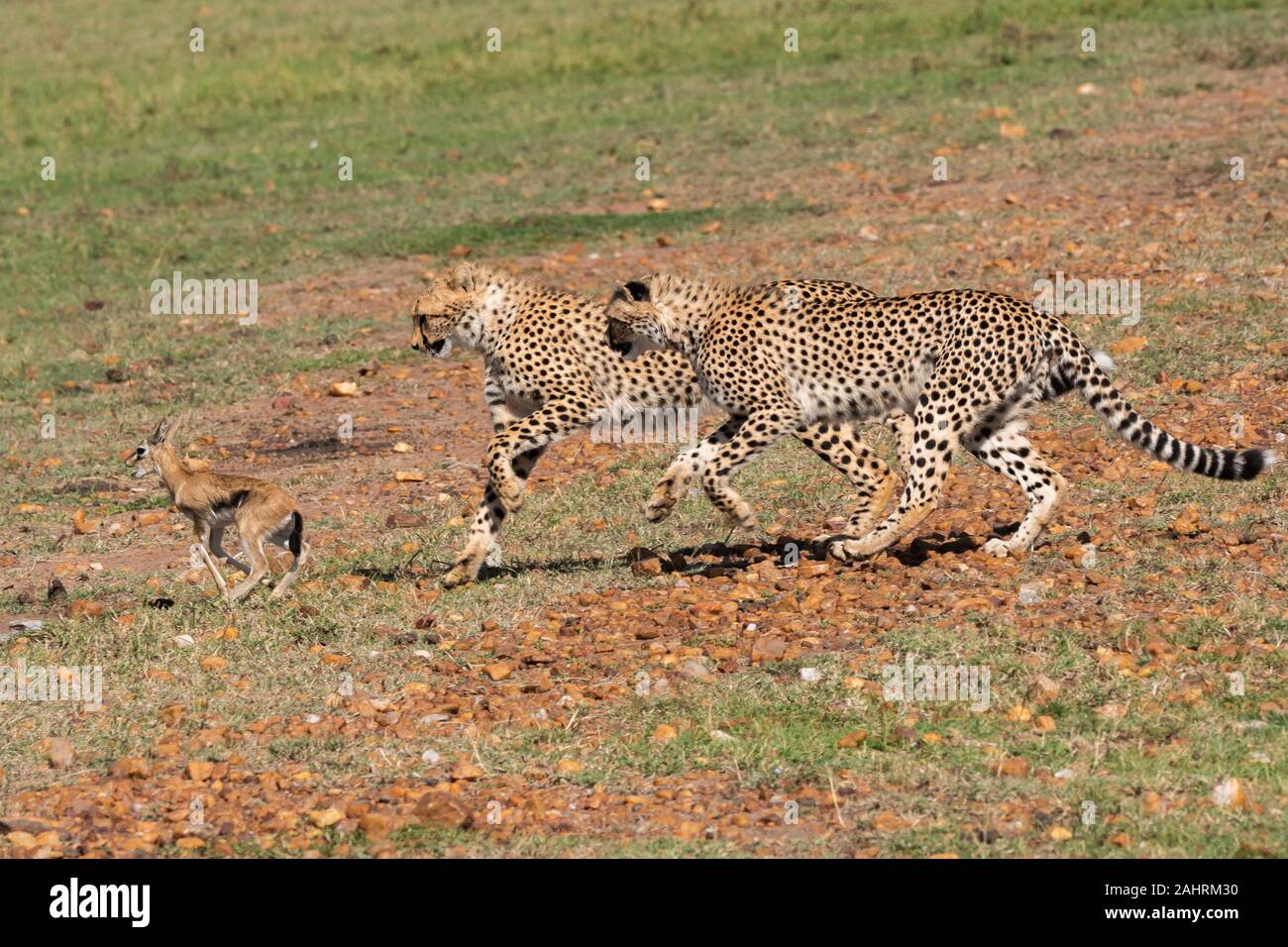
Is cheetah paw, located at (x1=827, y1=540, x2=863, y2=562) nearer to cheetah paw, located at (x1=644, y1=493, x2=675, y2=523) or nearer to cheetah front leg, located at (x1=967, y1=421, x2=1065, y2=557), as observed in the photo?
cheetah front leg, located at (x1=967, y1=421, x2=1065, y2=557)

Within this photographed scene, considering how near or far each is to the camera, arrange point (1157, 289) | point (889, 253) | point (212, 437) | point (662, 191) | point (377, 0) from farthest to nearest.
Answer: point (377, 0) → point (662, 191) → point (889, 253) → point (1157, 289) → point (212, 437)

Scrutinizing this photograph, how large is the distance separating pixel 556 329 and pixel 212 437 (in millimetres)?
3732

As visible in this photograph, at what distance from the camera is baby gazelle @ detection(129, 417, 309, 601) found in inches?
344

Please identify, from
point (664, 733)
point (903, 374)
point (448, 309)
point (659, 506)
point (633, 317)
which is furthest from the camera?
point (448, 309)

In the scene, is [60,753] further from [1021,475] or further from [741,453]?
[1021,475]

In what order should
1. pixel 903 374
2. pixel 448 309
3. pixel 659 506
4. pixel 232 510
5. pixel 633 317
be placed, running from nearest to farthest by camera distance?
pixel 659 506 < pixel 903 374 < pixel 232 510 < pixel 633 317 < pixel 448 309

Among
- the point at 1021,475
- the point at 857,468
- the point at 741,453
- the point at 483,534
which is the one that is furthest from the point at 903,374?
the point at 483,534

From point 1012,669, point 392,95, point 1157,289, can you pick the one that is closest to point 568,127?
point 392,95

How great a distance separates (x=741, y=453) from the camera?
29.0ft

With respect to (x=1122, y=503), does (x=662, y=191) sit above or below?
above

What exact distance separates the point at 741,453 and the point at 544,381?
3.69ft

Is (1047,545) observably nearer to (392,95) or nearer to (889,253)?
(889,253)

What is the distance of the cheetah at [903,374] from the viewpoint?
8.50 m

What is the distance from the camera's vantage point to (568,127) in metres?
21.3
